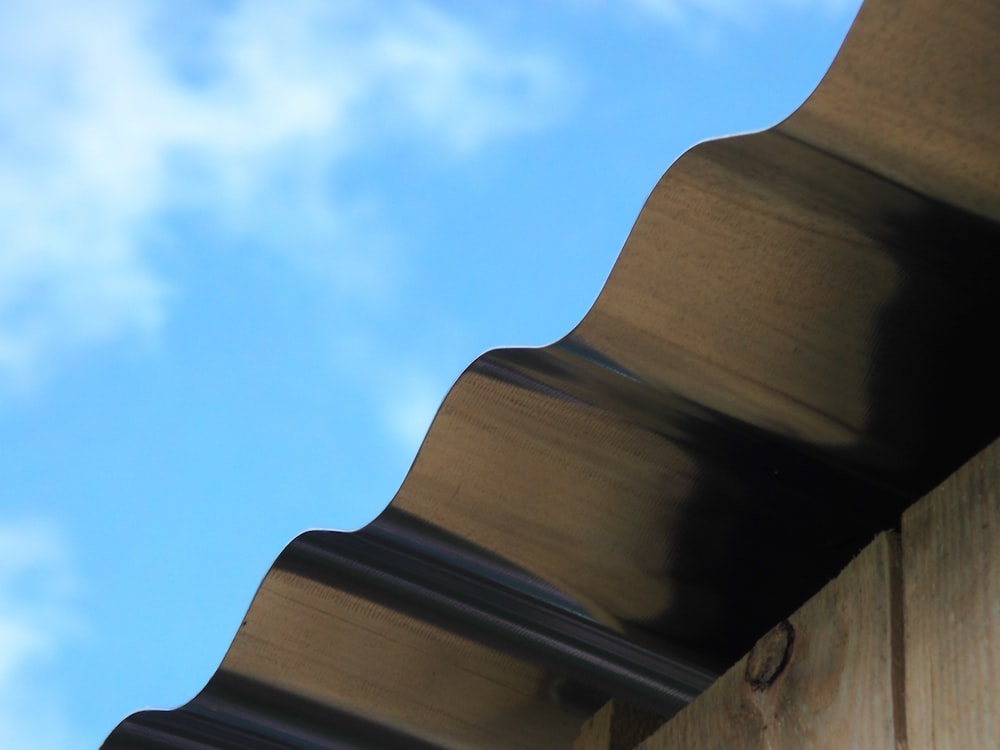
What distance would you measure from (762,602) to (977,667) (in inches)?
16.0

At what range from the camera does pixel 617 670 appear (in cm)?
174

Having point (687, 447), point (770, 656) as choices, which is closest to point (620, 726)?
point (770, 656)

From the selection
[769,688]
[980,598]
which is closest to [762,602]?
[769,688]

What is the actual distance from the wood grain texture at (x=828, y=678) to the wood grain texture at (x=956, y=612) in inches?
0.9

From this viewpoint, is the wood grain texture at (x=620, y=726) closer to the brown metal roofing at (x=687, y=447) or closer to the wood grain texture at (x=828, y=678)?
the brown metal roofing at (x=687, y=447)

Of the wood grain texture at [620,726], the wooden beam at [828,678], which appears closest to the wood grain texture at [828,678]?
the wooden beam at [828,678]

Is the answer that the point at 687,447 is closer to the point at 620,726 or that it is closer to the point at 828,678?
the point at 828,678

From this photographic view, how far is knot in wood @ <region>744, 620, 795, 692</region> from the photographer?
57.6 inches

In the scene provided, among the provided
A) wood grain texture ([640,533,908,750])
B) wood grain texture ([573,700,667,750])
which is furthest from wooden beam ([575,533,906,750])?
wood grain texture ([573,700,667,750])

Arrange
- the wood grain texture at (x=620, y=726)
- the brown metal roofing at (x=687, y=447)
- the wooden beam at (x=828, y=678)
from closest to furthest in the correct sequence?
the brown metal roofing at (x=687, y=447), the wooden beam at (x=828, y=678), the wood grain texture at (x=620, y=726)

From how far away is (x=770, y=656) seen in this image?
148 centimetres

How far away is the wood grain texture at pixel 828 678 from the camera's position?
1.31 meters

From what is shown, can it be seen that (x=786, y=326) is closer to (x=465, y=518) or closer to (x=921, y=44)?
(x=921, y=44)

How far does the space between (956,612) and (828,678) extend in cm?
17
